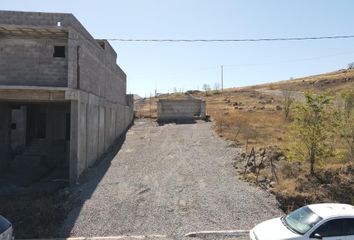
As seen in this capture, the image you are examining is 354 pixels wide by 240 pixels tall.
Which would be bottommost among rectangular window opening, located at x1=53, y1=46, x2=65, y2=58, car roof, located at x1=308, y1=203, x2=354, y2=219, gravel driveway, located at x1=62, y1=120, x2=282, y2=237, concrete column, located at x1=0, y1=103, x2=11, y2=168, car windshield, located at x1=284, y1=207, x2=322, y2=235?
gravel driveway, located at x1=62, y1=120, x2=282, y2=237

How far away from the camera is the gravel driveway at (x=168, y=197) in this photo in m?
14.2

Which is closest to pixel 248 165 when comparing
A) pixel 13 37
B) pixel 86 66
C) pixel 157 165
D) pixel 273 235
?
pixel 157 165

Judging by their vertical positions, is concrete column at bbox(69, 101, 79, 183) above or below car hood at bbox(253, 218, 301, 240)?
above

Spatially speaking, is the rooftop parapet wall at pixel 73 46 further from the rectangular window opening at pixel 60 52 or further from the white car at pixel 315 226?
the white car at pixel 315 226

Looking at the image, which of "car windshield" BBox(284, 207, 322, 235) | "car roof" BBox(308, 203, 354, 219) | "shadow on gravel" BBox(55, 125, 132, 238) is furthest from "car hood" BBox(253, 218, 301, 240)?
"shadow on gravel" BBox(55, 125, 132, 238)

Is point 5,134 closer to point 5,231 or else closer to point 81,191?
point 81,191

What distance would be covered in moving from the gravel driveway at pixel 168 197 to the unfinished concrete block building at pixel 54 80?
213 cm

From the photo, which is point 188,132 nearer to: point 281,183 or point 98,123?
point 98,123

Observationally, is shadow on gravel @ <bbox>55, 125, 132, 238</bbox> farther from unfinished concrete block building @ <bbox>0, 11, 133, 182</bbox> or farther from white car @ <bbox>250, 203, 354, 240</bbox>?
white car @ <bbox>250, 203, 354, 240</bbox>

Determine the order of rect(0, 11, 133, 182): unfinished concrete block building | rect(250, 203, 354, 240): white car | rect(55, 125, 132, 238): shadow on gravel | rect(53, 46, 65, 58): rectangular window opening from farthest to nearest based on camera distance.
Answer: rect(53, 46, 65, 58): rectangular window opening < rect(0, 11, 133, 182): unfinished concrete block building < rect(55, 125, 132, 238): shadow on gravel < rect(250, 203, 354, 240): white car

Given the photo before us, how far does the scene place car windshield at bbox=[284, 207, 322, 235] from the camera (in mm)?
9680

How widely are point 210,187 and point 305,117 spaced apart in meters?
5.18

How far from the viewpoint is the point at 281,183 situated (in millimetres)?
17734

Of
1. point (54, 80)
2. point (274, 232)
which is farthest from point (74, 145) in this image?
point (274, 232)
